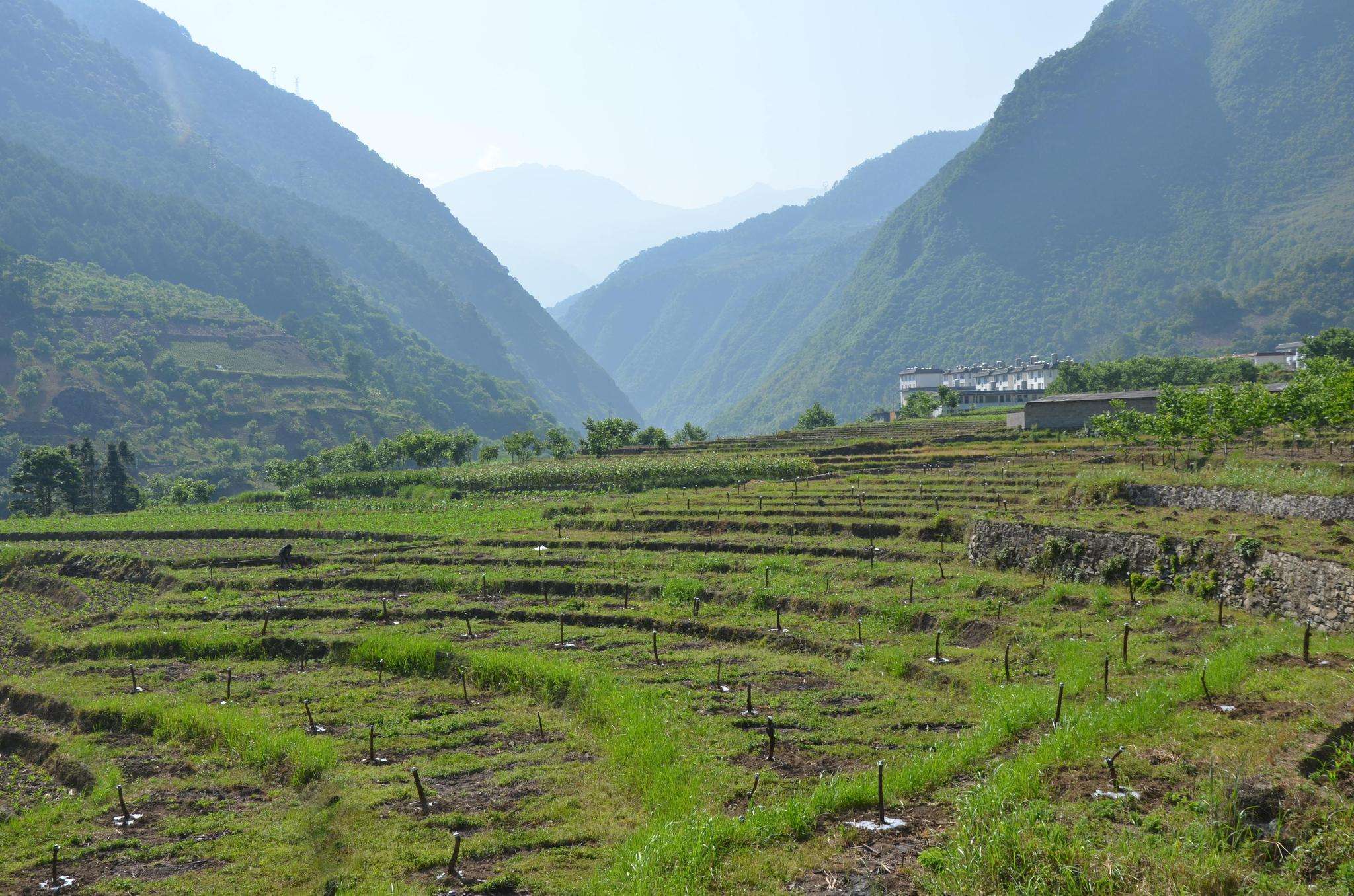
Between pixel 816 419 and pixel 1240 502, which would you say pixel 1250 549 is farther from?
pixel 816 419

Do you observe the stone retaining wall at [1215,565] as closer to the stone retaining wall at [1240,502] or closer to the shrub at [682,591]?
the stone retaining wall at [1240,502]

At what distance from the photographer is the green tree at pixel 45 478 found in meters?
85.2

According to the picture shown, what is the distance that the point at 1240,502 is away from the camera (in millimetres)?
32625

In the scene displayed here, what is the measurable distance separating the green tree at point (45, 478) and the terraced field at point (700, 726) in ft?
187

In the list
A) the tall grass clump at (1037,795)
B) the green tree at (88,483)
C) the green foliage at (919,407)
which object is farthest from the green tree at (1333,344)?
the green tree at (88,483)

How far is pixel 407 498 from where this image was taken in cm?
8044

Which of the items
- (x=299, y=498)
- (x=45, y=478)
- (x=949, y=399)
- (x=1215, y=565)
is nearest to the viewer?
(x=1215, y=565)

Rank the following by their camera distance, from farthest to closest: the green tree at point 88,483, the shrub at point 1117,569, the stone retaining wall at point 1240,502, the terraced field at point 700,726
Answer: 1. the green tree at point 88,483
2. the stone retaining wall at point 1240,502
3. the shrub at point 1117,569
4. the terraced field at point 700,726

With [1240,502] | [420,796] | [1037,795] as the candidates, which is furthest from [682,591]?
[1240,502]

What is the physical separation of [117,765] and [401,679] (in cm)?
720

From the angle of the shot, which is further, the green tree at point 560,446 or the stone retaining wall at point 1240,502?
the green tree at point 560,446

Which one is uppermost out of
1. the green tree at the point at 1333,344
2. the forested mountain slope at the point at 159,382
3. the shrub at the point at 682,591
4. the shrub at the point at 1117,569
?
the forested mountain slope at the point at 159,382

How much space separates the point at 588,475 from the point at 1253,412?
49.4 metres

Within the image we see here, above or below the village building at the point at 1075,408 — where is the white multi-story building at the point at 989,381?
above
